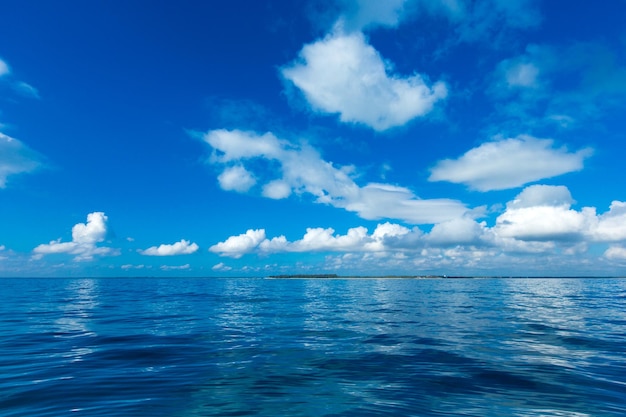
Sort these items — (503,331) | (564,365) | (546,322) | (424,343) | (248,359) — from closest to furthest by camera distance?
1. (564,365)
2. (248,359)
3. (424,343)
4. (503,331)
5. (546,322)

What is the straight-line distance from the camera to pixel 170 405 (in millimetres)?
10547

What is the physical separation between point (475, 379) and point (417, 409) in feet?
13.3

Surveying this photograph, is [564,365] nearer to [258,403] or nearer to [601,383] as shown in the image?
[601,383]

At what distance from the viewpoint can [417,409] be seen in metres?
10.2

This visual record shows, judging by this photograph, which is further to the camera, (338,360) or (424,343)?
(424,343)

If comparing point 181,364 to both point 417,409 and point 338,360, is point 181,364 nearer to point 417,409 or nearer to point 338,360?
point 338,360

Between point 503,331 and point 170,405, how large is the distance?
21.2 metres

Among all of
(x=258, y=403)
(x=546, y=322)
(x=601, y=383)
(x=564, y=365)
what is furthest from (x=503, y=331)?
(x=258, y=403)

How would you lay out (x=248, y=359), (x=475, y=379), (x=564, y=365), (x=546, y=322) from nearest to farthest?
(x=475, y=379) < (x=564, y=365) < (x=248, y=359) < (x=546, y=322)

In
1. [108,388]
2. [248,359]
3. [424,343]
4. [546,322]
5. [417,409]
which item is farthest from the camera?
[546,322]

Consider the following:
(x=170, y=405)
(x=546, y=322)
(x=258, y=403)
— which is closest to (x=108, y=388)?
(x=170, y=405)

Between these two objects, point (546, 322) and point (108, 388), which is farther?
point (546, 322)

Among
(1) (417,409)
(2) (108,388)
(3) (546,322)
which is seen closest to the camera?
(1) (417,409)

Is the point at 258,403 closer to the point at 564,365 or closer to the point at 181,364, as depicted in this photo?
the point at 181,364
